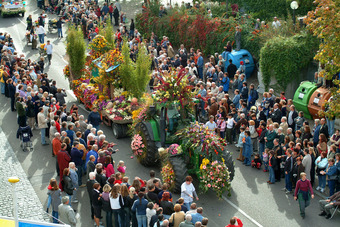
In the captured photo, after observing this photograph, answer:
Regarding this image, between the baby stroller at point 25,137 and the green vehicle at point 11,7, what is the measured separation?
22714 mm

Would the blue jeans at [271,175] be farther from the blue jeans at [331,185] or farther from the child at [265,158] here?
the blue jeans at [331,185]

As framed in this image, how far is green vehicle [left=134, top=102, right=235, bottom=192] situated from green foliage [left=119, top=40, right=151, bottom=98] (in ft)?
9.68

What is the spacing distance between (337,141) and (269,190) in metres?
2.59

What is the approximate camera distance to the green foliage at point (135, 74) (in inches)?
784

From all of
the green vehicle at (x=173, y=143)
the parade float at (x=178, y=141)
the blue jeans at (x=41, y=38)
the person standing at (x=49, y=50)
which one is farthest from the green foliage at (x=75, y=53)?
the blue jeans at (x=41, y=38)

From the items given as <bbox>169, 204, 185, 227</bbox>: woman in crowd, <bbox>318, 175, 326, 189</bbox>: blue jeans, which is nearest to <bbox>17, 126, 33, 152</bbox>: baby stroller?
<bbox>169, 204, 185, 227</bbox>: woman in crowd

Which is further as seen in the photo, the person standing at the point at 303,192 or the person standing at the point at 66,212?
the person standing at the point at 303,192

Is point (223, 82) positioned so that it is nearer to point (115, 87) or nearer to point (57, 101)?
point (115, 87)

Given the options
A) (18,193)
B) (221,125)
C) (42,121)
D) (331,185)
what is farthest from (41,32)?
(331,185)

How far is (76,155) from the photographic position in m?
16.1

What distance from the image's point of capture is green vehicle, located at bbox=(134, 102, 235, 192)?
15.2m

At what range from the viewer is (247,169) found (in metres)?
17.4

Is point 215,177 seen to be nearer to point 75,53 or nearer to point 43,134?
point 43,134

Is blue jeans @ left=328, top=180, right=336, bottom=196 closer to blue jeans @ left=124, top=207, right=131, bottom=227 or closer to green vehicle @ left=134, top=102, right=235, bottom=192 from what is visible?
green vehicle @ left=134, top=102, right=235, bottom=192
